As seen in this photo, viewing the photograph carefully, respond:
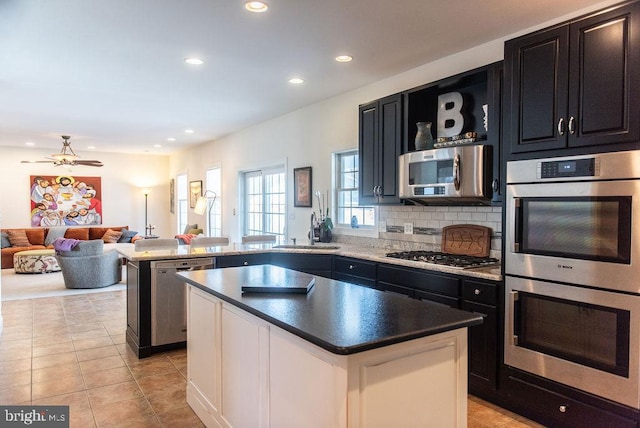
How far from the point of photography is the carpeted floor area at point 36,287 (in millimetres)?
Answer: 6410

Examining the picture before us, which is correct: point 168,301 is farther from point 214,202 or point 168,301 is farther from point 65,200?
point 65,200

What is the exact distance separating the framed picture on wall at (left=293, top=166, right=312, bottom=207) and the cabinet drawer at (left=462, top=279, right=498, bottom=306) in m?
2.98

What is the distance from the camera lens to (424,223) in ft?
13.5

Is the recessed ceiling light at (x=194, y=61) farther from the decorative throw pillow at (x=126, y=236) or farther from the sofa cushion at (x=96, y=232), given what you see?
the sofa cushion at (x=96, y=232)

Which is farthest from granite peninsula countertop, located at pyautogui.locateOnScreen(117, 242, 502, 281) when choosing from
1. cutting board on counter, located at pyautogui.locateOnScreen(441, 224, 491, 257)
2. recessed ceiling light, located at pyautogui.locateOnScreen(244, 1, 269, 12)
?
recessed ceiling light, located at pyautogui.locateOnScreen(244, 1, 269, 12)

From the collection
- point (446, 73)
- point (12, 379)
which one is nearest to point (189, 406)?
point (12, 379)

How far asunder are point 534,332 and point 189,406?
226 centimetres

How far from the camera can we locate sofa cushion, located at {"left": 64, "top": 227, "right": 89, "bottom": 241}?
31.4 feet

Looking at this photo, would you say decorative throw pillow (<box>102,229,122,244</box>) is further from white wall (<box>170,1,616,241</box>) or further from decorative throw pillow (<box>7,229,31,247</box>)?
white wall (<box>170,1,616,241</box>)

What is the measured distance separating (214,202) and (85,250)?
100 inches

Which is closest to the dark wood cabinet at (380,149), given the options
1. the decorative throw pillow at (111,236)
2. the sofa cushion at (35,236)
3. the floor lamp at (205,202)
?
the floor lamp at (205,202)

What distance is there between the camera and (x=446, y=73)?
3.88 metres

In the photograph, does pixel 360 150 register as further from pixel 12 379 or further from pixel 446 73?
pixel 12 379

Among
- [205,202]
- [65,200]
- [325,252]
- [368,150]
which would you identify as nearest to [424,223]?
[368,150]
